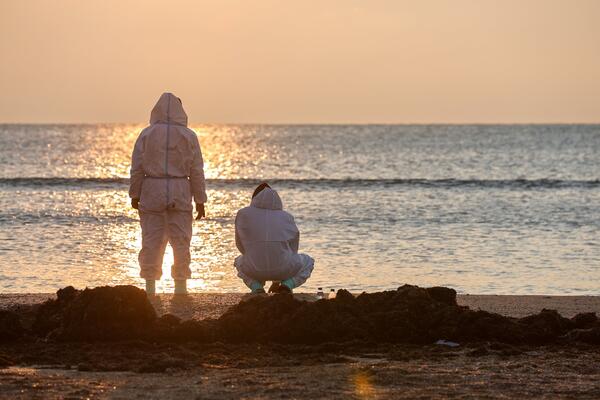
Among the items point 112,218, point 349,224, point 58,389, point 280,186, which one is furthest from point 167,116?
point 280,186

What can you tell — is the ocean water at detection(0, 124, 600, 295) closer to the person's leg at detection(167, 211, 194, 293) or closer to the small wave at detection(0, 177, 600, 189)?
the small wave at detection(0, 177, 600, 189)

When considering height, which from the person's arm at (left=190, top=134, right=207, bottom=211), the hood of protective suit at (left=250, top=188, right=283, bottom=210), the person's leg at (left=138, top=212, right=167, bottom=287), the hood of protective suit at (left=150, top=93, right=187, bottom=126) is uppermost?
the hood of protective suit at (left=150, top=93, right=187, bottom=126)

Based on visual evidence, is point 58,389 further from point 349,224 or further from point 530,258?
point 349,224

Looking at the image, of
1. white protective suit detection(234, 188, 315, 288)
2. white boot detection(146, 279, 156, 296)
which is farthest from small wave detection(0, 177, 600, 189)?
white protective suit detection(234, 188, 315, 288)

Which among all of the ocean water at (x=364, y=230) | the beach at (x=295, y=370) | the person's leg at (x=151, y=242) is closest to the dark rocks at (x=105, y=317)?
the beach at (x=295, y=370)

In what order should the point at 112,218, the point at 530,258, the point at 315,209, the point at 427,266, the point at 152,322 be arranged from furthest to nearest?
the point at 315,209 < the point at 112,218 < the point at 530,258 < the point at 427,266 < the point at 152,322

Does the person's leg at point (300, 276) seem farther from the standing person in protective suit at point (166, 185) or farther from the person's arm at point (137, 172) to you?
the person's arm at point (137, 172)

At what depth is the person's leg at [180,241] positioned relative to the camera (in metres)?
10.8

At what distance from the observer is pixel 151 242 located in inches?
428

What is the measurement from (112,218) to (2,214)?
7.48 feet

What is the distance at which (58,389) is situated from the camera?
6848 millimetres

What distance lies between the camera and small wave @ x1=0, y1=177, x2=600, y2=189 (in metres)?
38.2

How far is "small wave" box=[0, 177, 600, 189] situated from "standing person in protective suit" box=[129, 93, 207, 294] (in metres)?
26.4

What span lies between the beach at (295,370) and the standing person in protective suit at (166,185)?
2583mm
